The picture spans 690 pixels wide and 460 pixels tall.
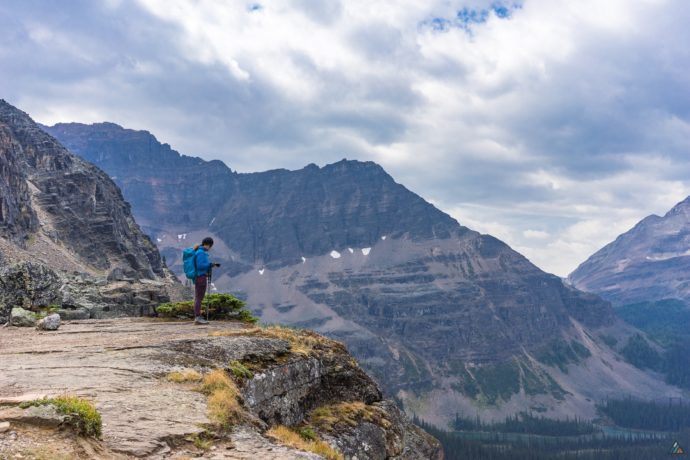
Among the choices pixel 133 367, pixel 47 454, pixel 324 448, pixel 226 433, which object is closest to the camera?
pixel 47 454

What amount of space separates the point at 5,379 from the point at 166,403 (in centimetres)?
410

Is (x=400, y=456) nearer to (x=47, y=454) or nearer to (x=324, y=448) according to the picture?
(x=324, y=448)

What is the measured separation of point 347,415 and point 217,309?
1340 centimetres

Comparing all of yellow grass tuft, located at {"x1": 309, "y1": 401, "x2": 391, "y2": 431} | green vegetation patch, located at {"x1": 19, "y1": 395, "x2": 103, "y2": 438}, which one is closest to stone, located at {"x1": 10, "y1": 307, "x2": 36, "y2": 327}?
yellow grass tuft, located at {"x1": 309, "y1": 401, "x2": 391, "y2": 431}

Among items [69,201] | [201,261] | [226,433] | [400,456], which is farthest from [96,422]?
[69,201]

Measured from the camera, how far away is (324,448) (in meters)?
13.4

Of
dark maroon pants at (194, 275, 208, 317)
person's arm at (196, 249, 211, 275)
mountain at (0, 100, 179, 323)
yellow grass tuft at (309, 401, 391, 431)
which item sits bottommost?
yellow grass tuft at (309, 401, 391, 431)

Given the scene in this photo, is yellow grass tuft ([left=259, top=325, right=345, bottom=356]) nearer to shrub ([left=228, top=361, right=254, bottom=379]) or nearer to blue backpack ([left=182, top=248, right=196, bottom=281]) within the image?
shrub ([left=228, top=361, right=254, bottom=379])

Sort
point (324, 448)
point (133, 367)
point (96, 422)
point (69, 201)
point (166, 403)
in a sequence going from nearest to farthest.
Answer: point (96, 422), point (166, 403), point (324, 448), point (133, 367), point (69, 201)

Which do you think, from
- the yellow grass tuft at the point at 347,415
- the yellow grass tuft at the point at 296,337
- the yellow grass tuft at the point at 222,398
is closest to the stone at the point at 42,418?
the yellow grass tuft at the point at 222,398

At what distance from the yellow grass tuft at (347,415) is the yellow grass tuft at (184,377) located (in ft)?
16.0

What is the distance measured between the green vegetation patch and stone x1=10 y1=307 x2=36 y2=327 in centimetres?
Answer: 2033

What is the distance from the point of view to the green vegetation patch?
364 inches

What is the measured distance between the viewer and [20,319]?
2709 cm
